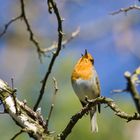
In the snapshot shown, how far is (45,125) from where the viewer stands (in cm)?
227

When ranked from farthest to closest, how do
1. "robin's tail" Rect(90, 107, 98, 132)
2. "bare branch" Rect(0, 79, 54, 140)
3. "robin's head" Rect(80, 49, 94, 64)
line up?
"robin's head" Rect(80, 49, 94, 64) → "robin's tail" Rect(90, 107, 98, 132) → "bare branch" Rect(0, 79, 54, 140)

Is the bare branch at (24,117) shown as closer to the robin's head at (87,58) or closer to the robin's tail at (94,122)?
the robin's tail at (94,122)

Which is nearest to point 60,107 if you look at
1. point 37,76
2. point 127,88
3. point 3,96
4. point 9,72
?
point 37,76

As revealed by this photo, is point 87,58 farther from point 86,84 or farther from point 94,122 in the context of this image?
point 94,122

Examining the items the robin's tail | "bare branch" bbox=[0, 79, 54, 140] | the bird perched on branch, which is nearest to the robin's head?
the bird perched on branch

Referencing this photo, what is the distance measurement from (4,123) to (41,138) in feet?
11.1

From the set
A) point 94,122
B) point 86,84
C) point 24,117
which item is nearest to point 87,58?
point 86,84

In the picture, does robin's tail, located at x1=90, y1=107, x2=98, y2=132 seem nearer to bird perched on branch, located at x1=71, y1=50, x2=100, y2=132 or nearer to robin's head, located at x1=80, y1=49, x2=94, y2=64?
bird perched on branch, located at x1=71, y1=50, x2=100, y2=132

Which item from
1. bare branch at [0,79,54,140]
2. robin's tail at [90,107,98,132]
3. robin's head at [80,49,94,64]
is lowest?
bare branch at [0,79,54,140]

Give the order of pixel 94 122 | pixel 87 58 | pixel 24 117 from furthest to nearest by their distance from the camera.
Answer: pixel 87 58
pixel 94 122
pixel 24 117

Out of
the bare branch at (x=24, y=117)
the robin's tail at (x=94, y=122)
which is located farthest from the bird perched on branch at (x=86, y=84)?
the bare branch at (x=24, y=117)

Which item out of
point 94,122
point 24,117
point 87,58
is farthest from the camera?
point 87,58

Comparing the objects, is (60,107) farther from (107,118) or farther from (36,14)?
(36,14)

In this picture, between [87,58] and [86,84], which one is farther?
[87,58]
